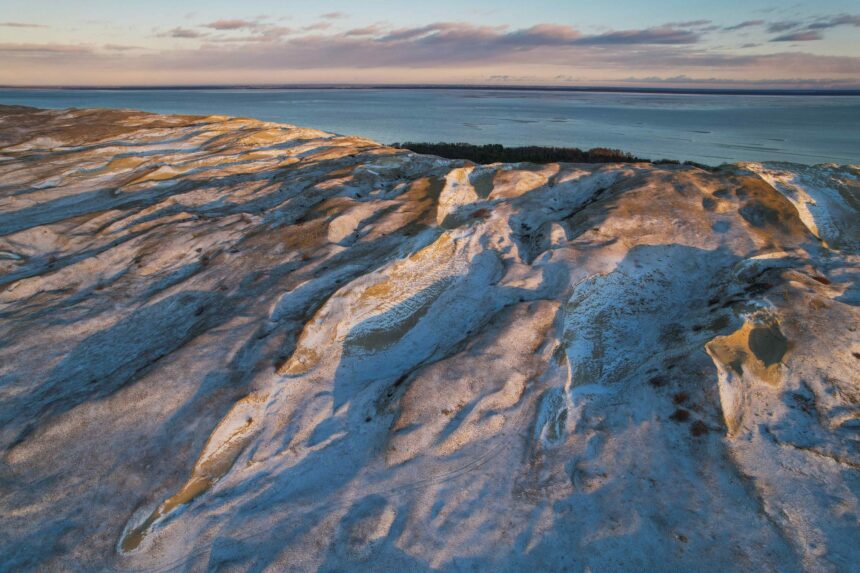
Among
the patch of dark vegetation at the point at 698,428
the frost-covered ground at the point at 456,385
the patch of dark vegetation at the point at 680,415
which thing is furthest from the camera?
the patch of dark vegetation at the point at 680,415

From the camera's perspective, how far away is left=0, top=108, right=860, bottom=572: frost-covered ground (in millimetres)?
8203

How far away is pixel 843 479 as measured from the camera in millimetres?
8438

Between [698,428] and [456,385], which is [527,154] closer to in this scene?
[456,385]

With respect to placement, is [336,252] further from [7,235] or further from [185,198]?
[7,235]

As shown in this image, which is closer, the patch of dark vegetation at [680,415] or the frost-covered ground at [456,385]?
the frost-covered ground at [456,385]

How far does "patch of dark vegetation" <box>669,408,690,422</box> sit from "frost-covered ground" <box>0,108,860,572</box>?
54mm

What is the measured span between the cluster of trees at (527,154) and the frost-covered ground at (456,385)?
95.3 feet

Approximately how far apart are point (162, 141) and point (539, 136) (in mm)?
61893

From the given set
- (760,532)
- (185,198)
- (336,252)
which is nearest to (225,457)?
(336,252)

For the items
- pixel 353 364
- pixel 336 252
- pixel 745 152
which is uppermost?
pixel 336 252

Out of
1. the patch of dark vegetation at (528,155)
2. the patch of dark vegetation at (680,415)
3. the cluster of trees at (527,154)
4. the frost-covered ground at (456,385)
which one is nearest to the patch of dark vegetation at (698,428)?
the frost-covered ground at (456,385)

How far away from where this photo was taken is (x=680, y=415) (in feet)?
32.0

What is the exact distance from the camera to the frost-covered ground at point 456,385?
8.20 meters

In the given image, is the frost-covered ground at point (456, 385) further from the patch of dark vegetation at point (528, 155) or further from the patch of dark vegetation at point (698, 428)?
the patch of dark vegetation at point (528, 155)
